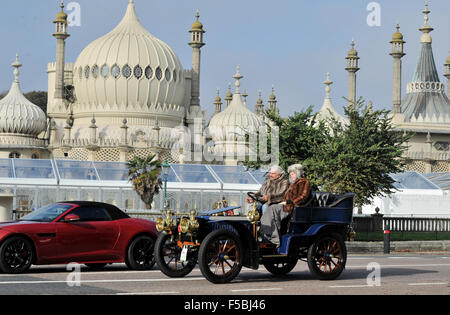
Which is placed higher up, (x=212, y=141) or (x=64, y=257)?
(x=212, y=141)

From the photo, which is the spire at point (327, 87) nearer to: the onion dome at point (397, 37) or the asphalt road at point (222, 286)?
the onion dome at point (397, 37)

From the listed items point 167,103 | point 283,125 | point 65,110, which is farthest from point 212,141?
point 283,125

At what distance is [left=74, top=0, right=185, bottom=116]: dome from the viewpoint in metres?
72.2

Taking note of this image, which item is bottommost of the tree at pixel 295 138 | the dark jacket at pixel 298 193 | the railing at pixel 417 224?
the railing at pixel 417 224

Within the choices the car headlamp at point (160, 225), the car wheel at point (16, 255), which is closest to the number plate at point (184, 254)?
Result: the car headlamp at point (160, 225)

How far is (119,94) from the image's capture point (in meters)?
72.1

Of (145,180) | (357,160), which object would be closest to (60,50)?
(145,180)

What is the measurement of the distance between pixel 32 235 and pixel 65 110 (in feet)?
201

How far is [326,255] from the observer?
13344mm

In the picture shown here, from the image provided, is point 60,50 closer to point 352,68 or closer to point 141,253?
point 352,68

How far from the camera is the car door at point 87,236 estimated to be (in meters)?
14.4

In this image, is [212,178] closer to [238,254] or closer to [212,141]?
[238,254]

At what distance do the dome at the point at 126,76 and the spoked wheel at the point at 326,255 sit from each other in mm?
59452
